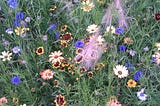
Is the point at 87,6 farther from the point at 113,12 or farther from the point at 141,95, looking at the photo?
the point at 113,12

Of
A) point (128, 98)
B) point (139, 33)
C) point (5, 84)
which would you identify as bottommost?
point (128, 98)

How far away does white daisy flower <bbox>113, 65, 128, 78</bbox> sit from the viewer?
179 cm

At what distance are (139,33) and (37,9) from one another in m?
0.65

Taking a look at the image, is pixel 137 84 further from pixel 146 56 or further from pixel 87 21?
pixel 87 21

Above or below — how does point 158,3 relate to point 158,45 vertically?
above

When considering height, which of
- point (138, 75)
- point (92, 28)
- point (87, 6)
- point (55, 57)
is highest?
point (87, 6)

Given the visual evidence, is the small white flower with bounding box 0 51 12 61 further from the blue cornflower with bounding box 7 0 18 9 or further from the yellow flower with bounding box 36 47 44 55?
the blue cornflower with bounding box 7 0 18 9

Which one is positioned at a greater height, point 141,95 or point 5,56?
point 5,56

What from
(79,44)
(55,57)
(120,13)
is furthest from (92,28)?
(120,13)

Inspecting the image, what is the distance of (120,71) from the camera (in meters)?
1.81

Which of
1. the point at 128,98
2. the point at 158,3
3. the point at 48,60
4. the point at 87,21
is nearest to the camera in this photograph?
the point at 128,98

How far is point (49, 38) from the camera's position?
214 centimetres

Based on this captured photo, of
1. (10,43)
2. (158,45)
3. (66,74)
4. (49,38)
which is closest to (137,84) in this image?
(158,45)

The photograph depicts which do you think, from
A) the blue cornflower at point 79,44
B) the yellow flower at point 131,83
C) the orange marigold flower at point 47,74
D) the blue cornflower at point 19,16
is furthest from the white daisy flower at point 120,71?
the blue cornflower at point 19,16
